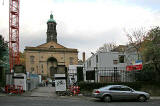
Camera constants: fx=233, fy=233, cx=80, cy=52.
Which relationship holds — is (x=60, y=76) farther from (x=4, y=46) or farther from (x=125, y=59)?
(x=125, y=59)

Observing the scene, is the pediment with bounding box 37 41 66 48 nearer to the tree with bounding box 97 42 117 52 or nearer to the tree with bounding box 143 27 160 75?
the tree with bounding box 97 42 117 52

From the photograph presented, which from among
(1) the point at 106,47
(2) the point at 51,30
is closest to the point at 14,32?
(1) the point at 106,47

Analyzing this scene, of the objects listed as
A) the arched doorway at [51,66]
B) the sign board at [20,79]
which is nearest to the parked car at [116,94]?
the sign board at [20,79]

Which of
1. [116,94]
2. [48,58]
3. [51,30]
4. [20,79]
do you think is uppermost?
[51,30]

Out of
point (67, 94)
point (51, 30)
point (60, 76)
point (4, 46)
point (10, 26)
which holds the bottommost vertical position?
point (67, 94)

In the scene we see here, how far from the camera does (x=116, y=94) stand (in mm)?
18547

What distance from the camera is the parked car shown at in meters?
18.3

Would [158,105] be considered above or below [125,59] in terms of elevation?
below

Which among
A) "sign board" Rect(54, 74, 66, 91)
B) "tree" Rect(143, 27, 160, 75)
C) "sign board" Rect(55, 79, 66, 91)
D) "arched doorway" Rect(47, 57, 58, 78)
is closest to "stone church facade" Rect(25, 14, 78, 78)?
"arched doorway" Rect(47, 57, 58, 78)

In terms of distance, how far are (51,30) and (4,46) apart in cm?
8421

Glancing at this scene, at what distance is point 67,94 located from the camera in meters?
23.8

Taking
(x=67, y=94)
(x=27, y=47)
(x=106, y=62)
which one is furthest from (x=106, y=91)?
(x=27, y=47)

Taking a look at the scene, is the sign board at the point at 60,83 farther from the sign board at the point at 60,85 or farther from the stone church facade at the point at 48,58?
the stone church facade at the point at 48,58

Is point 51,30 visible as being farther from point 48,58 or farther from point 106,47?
point 106,47
